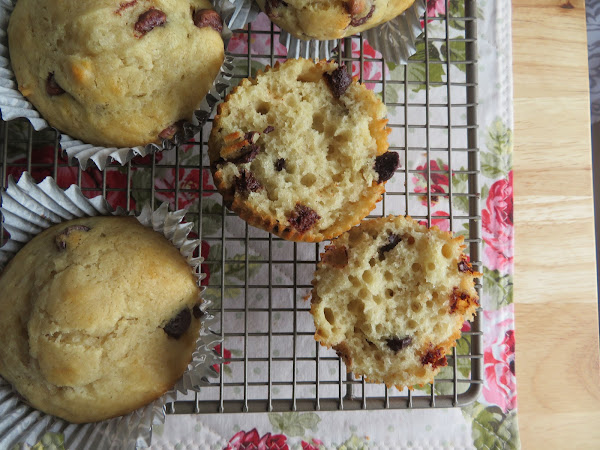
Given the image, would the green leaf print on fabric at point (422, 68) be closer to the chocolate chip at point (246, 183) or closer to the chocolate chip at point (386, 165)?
the chocolate chip at point (386, 165)

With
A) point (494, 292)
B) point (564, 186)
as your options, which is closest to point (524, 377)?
point (494, 292)

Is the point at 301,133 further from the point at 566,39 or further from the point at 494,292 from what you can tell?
the point at 566,39

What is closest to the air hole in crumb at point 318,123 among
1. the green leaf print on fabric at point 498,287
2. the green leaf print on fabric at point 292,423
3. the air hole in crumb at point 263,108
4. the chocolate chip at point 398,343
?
the air hole in crumb at point 263,108

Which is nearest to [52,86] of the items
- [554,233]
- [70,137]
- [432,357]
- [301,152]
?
[70,137]

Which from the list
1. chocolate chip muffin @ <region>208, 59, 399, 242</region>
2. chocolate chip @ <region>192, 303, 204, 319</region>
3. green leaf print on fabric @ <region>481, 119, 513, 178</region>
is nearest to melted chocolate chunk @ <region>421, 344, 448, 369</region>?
chocolate chip muffin @ <region>208, 59, 399, 242</region>

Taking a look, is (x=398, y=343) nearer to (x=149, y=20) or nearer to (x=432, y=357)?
(x=432, y=357)
